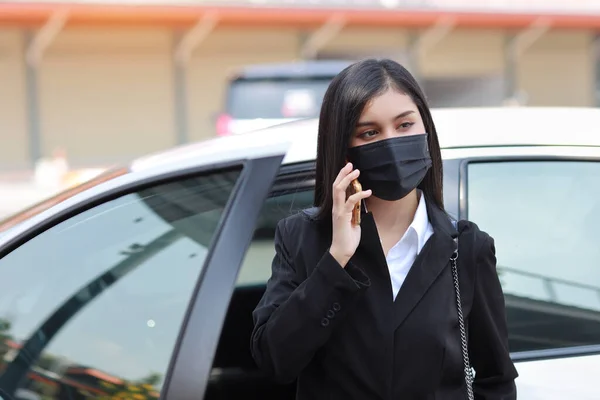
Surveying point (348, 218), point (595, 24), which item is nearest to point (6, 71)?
point (595, 24)

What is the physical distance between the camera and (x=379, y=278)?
152cm

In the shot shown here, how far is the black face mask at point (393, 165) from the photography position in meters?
1.49

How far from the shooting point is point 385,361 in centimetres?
149

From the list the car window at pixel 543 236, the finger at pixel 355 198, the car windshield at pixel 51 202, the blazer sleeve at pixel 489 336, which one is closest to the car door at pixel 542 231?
the car window at pixel 543 236

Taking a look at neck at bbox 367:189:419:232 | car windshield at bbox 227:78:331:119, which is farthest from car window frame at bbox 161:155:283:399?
car windshield at bbox 227:78:331:119

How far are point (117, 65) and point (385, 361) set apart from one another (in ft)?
52.1

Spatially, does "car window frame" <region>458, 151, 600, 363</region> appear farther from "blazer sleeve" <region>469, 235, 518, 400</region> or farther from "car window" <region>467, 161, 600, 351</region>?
"blazer sleeve" <region>469, 235, 518, 400</region>

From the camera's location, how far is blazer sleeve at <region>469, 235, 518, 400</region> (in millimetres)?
1560

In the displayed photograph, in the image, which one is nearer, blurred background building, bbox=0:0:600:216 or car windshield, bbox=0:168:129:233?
car windshield, bbox=0:168:129:233

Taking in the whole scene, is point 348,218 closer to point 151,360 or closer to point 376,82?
point 376,82

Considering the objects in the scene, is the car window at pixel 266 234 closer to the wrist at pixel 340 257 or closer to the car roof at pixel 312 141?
the car roof at pixel 312 141

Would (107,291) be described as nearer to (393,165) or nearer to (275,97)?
(393,165)

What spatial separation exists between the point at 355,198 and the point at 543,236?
0.82 meters

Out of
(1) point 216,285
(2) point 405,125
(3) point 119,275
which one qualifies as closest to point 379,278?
(2) point 405,125
